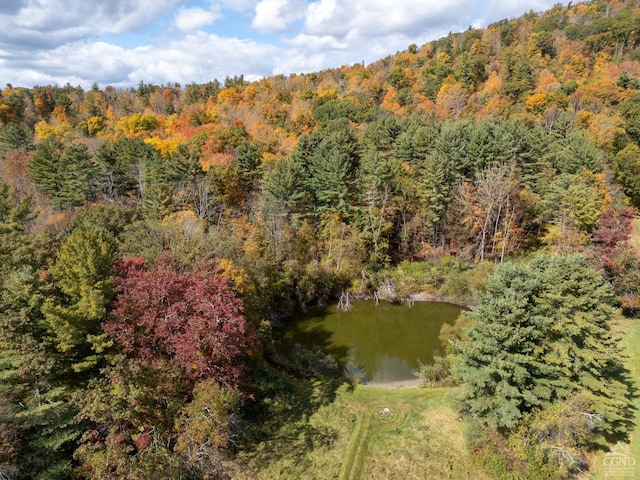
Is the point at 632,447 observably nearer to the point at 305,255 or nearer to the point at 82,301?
the point at 82,301

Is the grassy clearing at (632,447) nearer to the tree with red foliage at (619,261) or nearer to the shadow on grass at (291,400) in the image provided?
the tree with red foliage at (619,261)

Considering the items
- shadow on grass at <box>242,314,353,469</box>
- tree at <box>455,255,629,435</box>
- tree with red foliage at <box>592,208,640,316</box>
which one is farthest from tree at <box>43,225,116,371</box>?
tree with red foliage at <box>592,208,640,316</box>

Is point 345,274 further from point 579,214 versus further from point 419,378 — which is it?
point 579,214

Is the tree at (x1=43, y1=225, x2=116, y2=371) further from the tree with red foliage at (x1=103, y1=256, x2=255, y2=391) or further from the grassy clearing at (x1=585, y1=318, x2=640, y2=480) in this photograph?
the grassy clearing at (x1=585, y1=318, x2=640, y2=480)

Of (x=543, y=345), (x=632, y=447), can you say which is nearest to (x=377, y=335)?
(x=543, y=345)

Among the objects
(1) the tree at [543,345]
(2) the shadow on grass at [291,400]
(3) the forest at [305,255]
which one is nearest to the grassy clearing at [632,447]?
(3) the forest at [305,255]

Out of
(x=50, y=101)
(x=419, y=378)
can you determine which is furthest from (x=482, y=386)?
(x=50, y=101)
